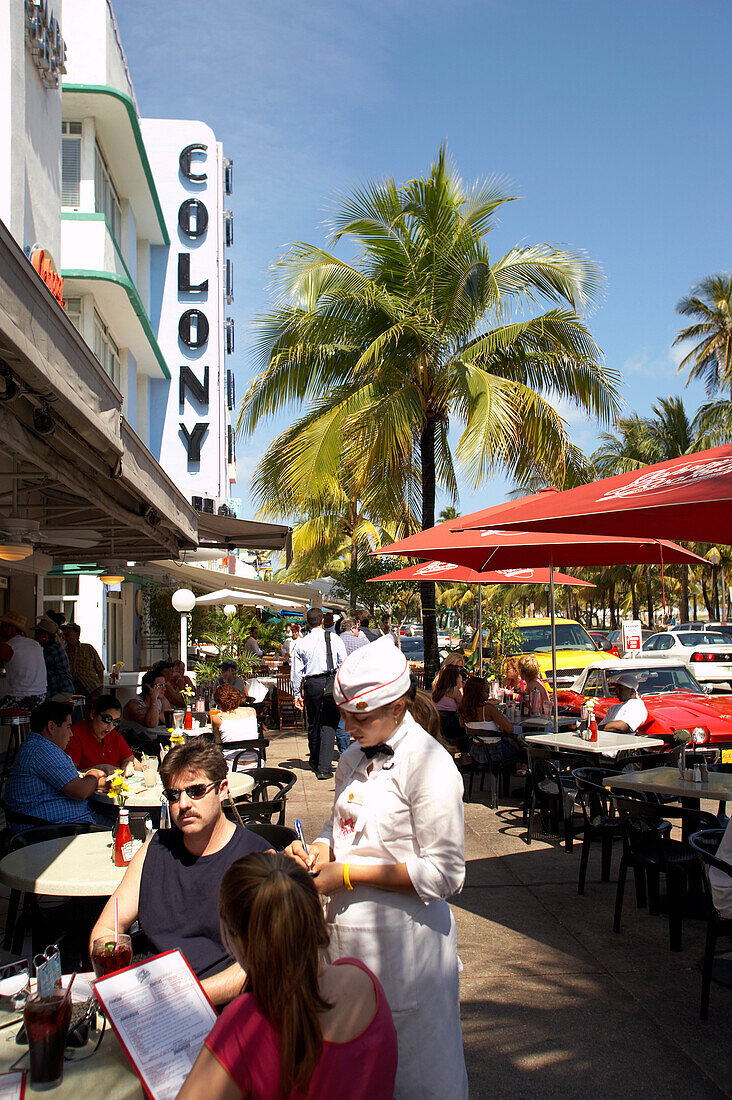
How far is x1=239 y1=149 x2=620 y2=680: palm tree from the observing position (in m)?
13.4

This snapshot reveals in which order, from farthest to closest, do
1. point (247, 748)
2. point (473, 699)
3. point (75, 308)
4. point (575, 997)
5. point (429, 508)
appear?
1. point (429, 508)
2. point (75, 308)
3. point (473, 699)
4. point (247, 748)
5. point (575, 997)

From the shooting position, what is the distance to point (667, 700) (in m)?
A: 10.4

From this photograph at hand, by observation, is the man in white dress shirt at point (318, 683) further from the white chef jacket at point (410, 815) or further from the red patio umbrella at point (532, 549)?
the white chef jacket at point (410, 815)

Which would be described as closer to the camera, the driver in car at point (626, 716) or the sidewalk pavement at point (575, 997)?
the sidewalk pavement at point (575, 997)

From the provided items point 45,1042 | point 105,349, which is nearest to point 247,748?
point 45,1042

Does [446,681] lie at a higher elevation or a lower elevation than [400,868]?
higher

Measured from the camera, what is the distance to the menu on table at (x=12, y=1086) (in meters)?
2.07

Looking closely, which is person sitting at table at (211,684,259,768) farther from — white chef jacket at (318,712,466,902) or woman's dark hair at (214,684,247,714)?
white chef jacket at (318,712,466,902)

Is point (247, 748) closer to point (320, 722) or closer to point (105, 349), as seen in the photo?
point (320, 722)

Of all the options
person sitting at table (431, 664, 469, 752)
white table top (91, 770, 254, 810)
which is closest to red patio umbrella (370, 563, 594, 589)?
person sitting at table (431, 664, 469, 752)

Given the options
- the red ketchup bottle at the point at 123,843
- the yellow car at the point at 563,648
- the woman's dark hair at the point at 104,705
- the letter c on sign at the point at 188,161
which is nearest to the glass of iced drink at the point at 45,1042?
the red ketchup bottle at the point at 123,843

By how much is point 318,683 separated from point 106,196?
33.2ft

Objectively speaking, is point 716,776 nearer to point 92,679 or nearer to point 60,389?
point 60,389

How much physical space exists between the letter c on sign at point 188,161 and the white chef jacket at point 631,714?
56.4 ft
